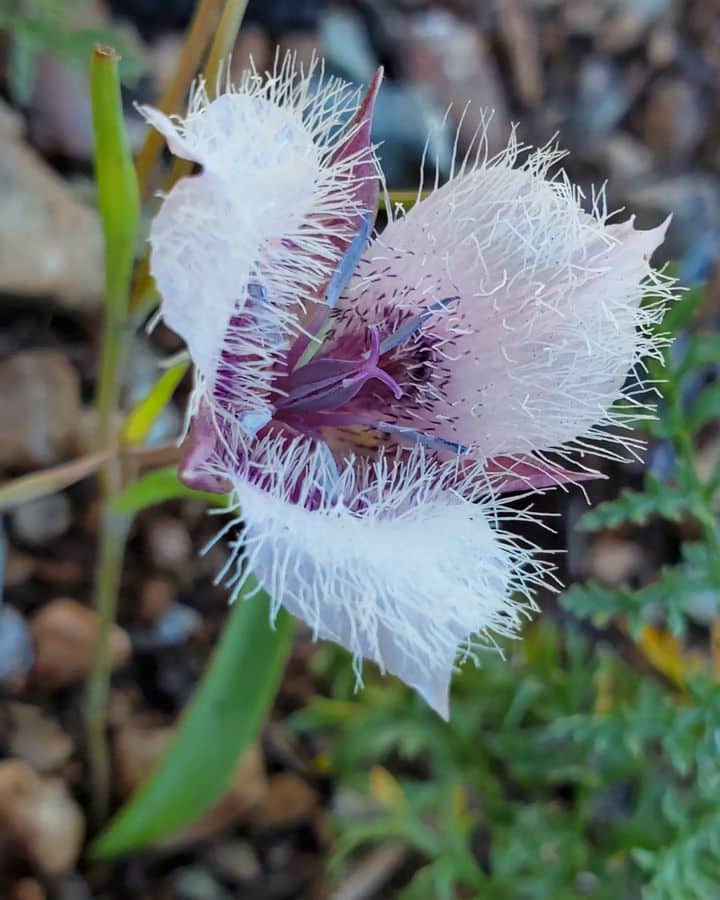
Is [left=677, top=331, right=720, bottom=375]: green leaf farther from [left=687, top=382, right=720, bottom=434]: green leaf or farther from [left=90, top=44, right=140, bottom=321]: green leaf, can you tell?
[left=90, top=44, right=140, bottom=321]: green leaf

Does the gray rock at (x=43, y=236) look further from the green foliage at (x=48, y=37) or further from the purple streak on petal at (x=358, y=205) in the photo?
the purple streak on petal at (x=358, y=205)

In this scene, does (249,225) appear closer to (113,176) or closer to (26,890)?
(113,176)

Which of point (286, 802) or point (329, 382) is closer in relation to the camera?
point (329, 382)

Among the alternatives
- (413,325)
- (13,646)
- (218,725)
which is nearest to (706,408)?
(413,325)

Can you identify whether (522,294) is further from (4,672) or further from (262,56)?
(262,56)

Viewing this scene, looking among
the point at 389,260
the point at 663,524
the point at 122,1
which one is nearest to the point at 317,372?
the point at 389,260
